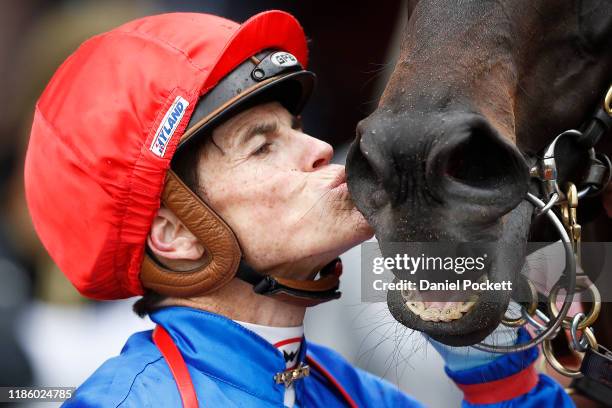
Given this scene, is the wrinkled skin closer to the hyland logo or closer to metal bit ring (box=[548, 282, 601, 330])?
metal bit ring (box=[548, 282, 601, 330])

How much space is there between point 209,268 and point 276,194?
0.89 ft

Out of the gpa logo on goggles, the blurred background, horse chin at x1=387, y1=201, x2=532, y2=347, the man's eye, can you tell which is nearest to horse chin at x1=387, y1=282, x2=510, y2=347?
horse chin at x1=387, y1=201, x2=532, y2=347

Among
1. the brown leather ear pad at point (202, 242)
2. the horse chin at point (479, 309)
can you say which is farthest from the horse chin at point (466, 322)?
the brown leather ear pad at point (202, 242)

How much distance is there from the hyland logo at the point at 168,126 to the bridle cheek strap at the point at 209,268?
0.31ft

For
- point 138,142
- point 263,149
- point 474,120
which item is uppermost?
point 474,120

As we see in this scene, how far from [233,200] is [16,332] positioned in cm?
190

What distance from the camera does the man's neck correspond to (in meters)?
2.21

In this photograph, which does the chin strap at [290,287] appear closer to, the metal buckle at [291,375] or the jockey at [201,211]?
the jockey at [201,211]

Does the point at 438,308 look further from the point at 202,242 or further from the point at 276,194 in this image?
the point at 202,242

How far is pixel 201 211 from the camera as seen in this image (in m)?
2.11

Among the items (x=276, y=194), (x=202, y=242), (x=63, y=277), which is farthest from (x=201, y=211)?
(x=63, y=277)

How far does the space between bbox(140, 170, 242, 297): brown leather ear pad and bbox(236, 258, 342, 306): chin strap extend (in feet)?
0.14

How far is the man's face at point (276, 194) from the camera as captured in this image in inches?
81.7

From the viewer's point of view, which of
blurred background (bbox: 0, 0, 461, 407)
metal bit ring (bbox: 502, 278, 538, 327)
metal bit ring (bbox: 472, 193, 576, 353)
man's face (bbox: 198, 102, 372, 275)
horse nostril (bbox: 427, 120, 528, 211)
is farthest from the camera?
blurred background (bbox: 0, 0, 461, 407)
